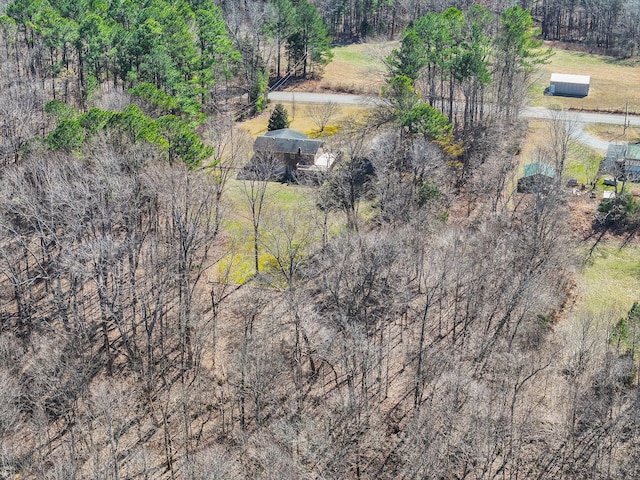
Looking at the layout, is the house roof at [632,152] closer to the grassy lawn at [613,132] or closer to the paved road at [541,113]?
the paved road at [541,113]

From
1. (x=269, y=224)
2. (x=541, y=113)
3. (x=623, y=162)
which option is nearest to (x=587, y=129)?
(x=541, y=113)

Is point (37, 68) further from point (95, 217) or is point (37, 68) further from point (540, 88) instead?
point (540, 88)

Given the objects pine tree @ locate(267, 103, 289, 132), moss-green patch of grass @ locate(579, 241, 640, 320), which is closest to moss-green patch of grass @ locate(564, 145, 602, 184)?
moss-green patch of grass @ locate(579, 241, 640, 320)

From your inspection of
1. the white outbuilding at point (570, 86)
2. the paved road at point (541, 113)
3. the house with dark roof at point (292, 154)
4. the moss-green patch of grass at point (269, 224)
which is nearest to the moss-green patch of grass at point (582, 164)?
the paved road at point (541, 113)

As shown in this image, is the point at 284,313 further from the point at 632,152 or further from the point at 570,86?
the point at 570,86

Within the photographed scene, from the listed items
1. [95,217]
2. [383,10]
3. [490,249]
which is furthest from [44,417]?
[383,10]
